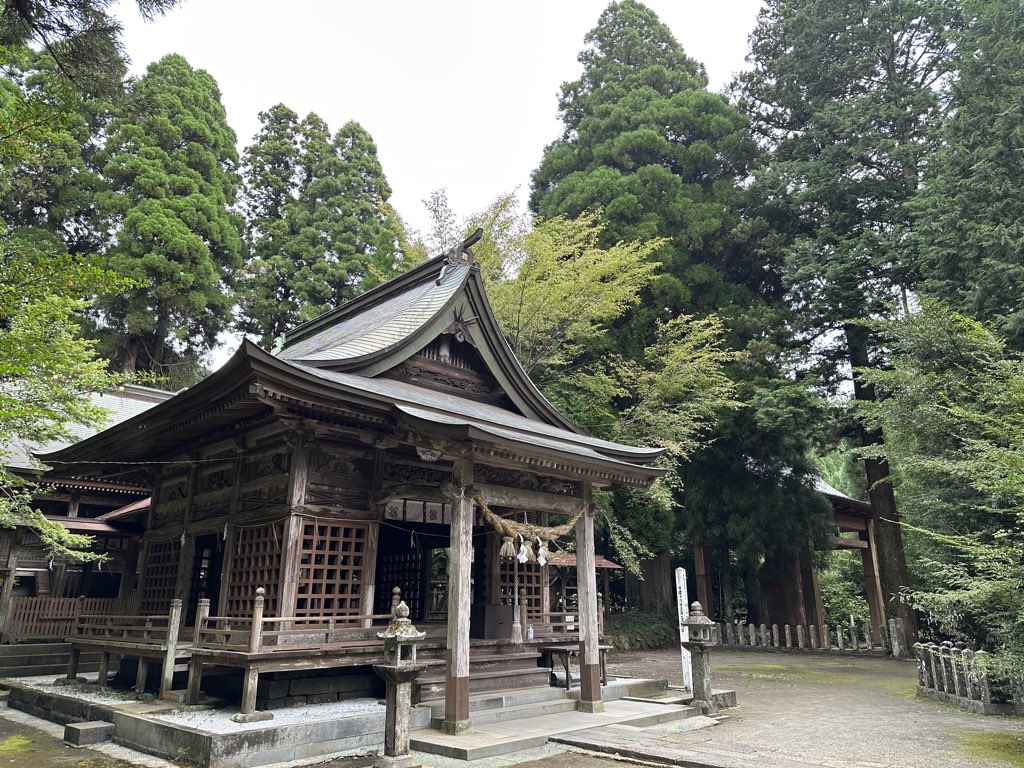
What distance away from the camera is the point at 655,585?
2427 centimetres

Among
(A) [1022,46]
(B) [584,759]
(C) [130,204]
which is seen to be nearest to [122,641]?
(B) [584,759]

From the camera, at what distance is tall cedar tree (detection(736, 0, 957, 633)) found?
65.9 feet

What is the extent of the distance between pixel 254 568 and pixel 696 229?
19.0 m

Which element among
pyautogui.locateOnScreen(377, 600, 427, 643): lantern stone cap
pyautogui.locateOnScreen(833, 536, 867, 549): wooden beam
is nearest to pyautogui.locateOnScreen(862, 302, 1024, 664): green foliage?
pyautogui.locateOnScreen(833, 536, 867, 549): wooden beam

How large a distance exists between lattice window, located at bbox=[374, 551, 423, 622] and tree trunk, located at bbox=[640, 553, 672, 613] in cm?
1320

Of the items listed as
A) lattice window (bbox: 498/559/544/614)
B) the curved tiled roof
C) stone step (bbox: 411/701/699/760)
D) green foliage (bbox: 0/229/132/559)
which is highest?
the curved tiled roof

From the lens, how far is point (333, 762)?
7.46 metres

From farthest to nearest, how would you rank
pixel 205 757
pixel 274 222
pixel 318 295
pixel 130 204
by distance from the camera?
pixel 274 222
pixel 318 295
pixel 130 204
pixel 205 757

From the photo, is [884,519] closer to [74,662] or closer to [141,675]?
[141,675]

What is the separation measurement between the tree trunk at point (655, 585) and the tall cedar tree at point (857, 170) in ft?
23.3

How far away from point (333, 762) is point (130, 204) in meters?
23.3

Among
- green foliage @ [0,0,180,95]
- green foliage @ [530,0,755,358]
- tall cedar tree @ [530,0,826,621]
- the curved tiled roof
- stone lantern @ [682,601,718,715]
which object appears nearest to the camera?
green foliage @ [0,0,180,95]

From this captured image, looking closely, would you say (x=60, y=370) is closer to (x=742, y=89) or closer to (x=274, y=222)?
(x=274, y=222)

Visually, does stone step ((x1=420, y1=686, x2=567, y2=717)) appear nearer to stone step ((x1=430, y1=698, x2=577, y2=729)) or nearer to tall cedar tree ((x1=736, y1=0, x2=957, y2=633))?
stone step ((x1=430, y1=698, x2=577, y2=729))
